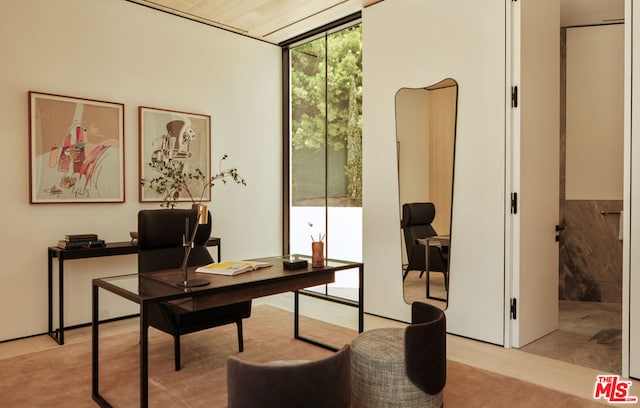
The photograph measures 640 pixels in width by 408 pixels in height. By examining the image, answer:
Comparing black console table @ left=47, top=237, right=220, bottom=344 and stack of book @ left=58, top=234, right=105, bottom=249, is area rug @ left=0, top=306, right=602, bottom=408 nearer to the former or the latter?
black console table @ left=47, top=237, right=220, bottom=344

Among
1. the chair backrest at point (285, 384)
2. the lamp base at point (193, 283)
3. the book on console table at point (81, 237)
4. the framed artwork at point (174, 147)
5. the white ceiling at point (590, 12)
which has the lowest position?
the chair backrest at point (285, 384)

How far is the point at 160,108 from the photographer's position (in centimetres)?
423

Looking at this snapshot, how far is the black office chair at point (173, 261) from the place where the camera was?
2709mm

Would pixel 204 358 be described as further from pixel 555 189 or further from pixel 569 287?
pixel 569 287

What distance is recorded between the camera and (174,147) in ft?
14.2

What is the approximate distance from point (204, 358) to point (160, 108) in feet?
8.01

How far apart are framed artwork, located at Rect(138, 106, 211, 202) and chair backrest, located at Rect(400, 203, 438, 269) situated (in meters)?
2.10

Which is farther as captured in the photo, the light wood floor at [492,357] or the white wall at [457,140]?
the white wall at [457,140]

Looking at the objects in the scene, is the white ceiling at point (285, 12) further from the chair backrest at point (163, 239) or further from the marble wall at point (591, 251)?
Answer: the chair backrest at point (163, 239)

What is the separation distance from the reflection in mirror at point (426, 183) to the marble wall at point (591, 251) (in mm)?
2013

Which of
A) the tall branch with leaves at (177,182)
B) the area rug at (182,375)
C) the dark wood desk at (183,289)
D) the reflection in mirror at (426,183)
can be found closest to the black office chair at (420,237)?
the reflection in mirror at (426,183)

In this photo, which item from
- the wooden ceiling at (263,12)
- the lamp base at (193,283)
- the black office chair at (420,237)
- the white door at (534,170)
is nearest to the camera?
the lamp base at (193,283)

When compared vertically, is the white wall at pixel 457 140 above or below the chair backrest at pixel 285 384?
above

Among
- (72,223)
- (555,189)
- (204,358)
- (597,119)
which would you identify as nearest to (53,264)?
(72,223)
